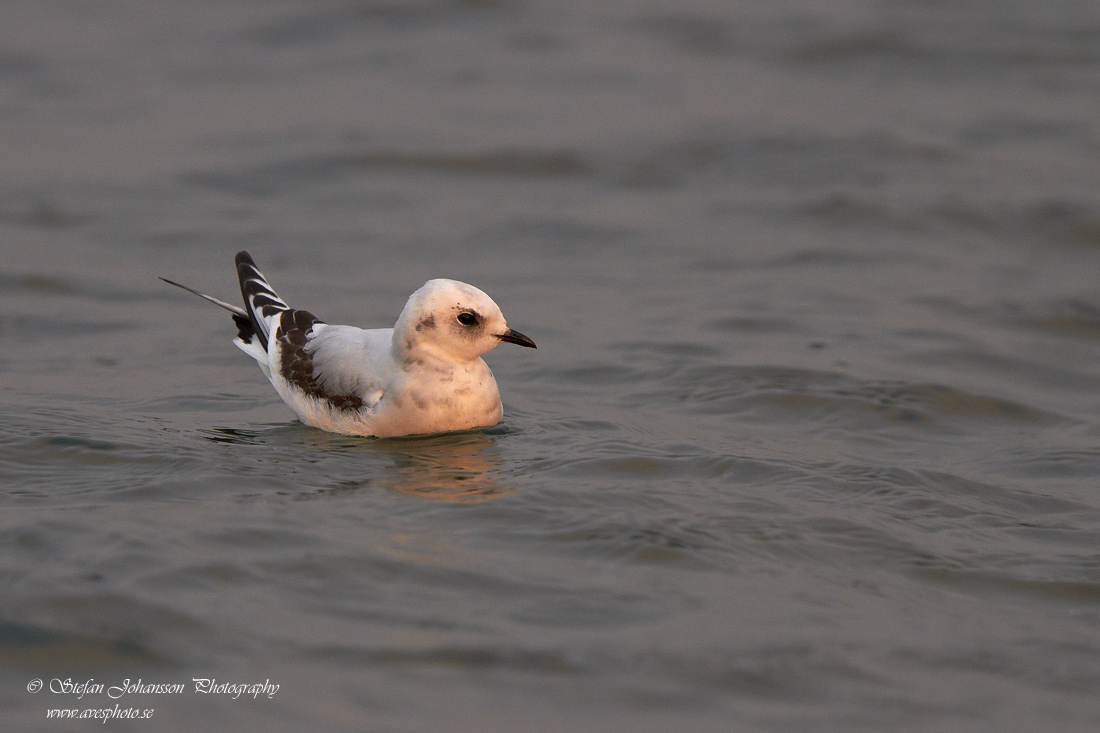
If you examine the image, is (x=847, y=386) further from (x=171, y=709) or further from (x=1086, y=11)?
Result: (x=1086, y=11)

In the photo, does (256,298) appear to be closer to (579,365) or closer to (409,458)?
(579,365)

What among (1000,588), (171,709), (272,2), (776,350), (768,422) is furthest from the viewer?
(272,2)

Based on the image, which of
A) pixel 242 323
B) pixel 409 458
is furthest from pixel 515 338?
pixel 242 323

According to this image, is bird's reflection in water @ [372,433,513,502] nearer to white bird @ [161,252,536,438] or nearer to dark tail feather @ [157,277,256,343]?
white bird @ [161,252,536,438]

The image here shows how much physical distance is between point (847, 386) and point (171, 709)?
5.50m

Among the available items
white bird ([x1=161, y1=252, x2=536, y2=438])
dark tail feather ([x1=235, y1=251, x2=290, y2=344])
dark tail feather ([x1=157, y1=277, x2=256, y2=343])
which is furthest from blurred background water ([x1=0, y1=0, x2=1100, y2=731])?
dark tail feather ([x1=235, y1=251, x2=290, y2=344])

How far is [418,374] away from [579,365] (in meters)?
1.97

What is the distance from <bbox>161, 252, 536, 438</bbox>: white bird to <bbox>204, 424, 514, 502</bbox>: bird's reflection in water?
0.11 metres

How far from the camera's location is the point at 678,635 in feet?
16.7

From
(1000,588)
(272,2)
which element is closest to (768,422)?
(1000,588)

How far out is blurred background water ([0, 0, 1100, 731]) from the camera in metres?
4.93

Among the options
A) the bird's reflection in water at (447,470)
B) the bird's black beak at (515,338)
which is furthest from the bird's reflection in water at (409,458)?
the bird's black beak at (515,338)

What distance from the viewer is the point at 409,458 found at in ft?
24.0

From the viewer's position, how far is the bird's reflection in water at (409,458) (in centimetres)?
669
